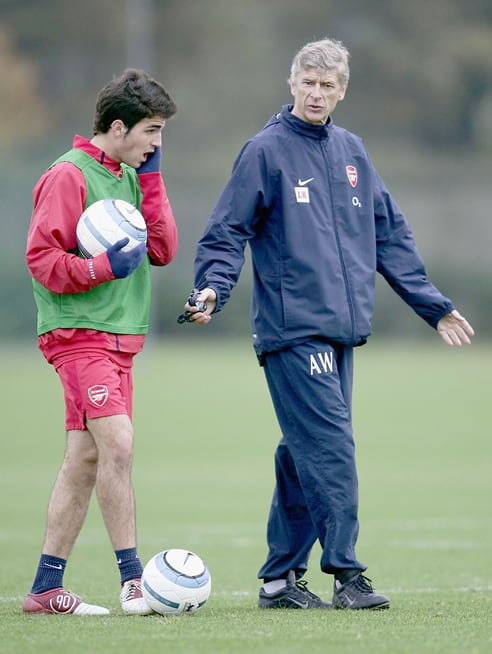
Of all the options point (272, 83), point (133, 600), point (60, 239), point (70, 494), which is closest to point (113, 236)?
point (60, 239)

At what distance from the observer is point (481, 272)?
1708 inches

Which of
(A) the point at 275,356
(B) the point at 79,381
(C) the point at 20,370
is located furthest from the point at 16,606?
(C) the point at 20,370

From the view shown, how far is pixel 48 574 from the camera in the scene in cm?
606

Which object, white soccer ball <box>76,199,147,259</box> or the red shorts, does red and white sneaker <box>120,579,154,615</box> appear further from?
white soccer ball <box>76,199,147,259</box>

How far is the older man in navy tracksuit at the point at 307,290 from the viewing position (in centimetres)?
612

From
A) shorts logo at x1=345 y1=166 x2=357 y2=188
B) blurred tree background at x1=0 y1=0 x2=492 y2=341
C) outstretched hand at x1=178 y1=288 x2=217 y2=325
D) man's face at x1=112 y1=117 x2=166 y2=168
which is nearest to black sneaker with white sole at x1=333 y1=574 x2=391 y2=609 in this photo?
outstretched hand at x1=178 y1=288 x2=217 y2=325

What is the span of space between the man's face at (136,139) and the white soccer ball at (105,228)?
0.96 feet

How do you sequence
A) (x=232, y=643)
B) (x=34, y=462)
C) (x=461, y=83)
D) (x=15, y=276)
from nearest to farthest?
(x=232, y=643) → (x=34, y=462) → (x=15, y=276) → (x=461, y=83)

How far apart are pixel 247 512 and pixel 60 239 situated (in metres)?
5.98

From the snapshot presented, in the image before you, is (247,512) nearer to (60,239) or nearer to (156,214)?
(156,214)

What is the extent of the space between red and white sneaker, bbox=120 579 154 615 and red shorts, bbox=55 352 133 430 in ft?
2.37

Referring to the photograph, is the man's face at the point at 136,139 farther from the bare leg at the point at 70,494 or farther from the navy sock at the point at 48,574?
the navy sock at the point at 48,574

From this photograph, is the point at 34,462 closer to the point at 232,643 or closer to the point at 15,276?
the point at 232,643

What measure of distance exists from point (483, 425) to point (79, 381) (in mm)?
14076
